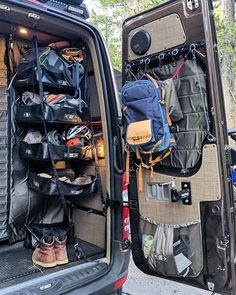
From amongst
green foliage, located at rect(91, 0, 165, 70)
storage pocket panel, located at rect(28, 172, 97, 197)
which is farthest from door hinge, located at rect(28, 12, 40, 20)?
green foliage, located at rect(91, 0, 165, 70)

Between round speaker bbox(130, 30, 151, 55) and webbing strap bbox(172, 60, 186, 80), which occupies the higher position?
round speaker bbox(130, 30, 151, 55)

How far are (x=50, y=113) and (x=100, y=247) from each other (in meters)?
1.10

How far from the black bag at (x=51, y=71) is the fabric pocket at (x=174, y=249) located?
4.14 ft

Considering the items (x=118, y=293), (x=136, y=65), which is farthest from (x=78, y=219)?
(x=136, y=65)

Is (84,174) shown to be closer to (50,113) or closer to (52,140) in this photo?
(52,140)

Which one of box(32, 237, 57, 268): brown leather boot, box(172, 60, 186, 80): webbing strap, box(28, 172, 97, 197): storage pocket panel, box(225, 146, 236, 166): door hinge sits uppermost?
box(172, 60, 186, 80): webbing strap

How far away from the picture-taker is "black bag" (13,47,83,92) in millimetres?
2467

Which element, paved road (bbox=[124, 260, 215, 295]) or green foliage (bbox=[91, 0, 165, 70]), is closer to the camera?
paved road (bbox=[124, 260, 215, 295])

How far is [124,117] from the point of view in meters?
2.03

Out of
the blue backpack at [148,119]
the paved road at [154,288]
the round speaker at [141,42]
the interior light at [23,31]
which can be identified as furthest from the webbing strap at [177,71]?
the paved road at [154,288]

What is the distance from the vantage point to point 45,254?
7.44 ft

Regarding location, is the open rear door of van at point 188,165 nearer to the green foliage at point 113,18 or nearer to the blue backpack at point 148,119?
the blue backpack at point 148,119

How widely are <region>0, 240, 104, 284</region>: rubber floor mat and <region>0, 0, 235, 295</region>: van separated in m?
0.01

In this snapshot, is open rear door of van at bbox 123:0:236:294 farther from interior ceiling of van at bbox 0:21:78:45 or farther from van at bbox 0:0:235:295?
interior ceiling of van at bbox 0:21:78:45
